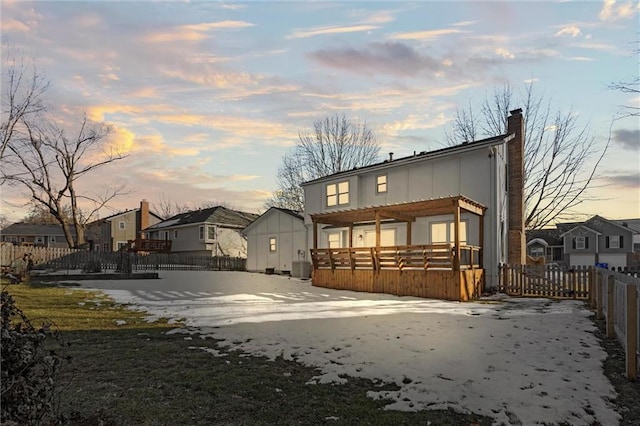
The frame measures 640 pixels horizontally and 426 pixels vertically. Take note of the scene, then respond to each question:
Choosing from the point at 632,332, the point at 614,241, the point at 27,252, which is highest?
the point at 27,252

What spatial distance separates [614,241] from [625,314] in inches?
2120

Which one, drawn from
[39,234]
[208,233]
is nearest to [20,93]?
[208,233]

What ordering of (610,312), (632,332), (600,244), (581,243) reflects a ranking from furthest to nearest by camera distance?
(581,243), (600,244), (610,312), (632,332)

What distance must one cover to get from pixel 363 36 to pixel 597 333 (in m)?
9.56

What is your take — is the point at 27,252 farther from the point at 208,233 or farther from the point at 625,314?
the point at 625,314

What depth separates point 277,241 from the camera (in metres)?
30.7

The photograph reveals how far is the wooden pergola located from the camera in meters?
14.7

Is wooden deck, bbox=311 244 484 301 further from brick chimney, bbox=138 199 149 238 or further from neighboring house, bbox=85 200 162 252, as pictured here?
brick chimney, bbox=138 199 149 238

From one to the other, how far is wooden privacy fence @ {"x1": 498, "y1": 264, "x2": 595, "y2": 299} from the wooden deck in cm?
106

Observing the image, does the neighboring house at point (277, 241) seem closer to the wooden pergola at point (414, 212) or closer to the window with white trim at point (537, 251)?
the wooden pergola at point (414, 212)

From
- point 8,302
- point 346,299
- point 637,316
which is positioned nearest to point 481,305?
point 346,299

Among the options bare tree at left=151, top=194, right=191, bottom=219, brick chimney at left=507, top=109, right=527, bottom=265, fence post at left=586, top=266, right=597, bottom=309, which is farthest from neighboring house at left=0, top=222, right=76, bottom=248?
fence post at left=586, top=266, right=597, bottom=309

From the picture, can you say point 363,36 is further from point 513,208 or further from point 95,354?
point 513,208

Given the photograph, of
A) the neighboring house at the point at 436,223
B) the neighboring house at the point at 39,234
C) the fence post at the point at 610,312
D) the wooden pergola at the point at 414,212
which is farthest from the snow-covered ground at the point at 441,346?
the neighboring house at the point at 39,234
